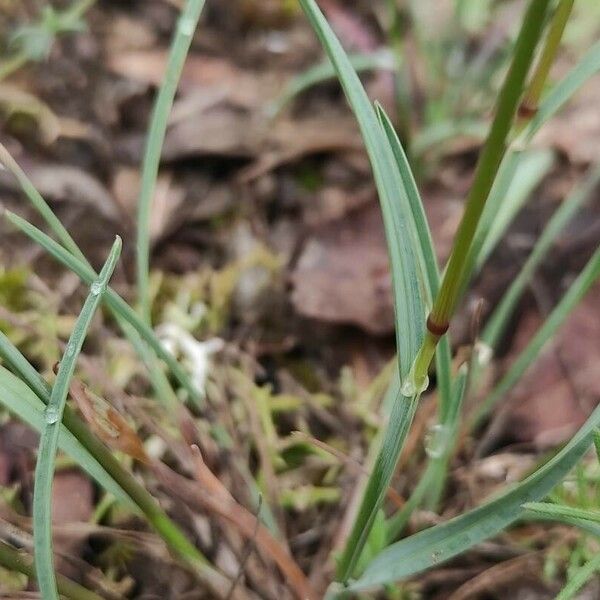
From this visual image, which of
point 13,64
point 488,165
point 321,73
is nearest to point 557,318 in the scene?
point 488,165

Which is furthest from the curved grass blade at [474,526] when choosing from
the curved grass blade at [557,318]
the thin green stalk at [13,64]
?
the thin green stalk at [13,64]

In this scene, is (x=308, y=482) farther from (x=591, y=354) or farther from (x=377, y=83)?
(x=377, y=83)

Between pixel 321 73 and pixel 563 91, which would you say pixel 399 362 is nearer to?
pixel 563 91

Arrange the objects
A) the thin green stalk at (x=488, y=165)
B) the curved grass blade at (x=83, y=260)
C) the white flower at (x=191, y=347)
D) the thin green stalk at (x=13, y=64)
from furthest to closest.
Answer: the thin green stalk at (x=13, y=64)
the white flower at (x=191, y=347)
the curved grass blade at (x=83, y=260)
the thin green stalk at (x=488, y=165)

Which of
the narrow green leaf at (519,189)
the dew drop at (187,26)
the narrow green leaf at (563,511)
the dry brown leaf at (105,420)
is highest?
the narrow green leaf at (519,189)

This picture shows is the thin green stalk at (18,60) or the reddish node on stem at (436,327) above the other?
the thin green stalk at (18,60)

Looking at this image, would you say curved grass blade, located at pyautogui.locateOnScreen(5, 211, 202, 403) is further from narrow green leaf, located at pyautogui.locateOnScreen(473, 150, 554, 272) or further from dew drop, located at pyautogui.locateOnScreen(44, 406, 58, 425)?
narrow green leaf, located at pyautogui.locateOnScreen(473, 150, 554, 272)

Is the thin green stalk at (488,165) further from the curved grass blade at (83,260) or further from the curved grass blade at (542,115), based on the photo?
the curved grass blade at (83,260)
